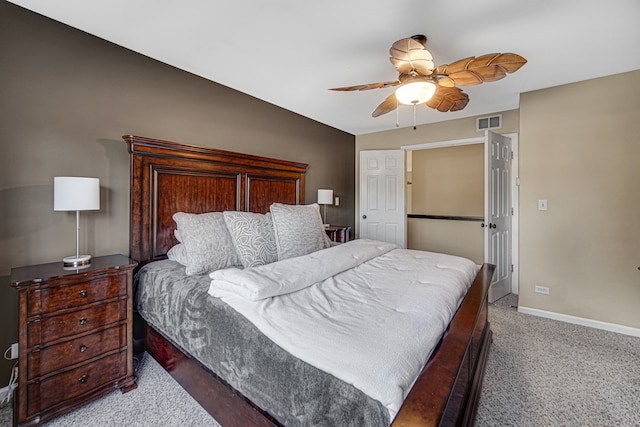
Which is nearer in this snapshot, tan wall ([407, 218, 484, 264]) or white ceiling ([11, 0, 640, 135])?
white ceiling ([11, 0, 640, 135])

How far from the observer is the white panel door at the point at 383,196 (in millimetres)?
4508

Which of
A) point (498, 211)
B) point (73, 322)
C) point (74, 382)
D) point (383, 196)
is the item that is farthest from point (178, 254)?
point (498, 211)

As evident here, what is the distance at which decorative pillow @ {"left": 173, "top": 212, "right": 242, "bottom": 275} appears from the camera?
1.98m

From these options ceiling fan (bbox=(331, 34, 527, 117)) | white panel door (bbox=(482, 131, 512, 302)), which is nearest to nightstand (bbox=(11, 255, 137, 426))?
ceiling fan (bbox=(331, 34, 527, 117))

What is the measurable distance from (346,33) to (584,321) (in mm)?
3592

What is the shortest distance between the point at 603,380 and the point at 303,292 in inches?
90.2

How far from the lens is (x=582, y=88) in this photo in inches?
109

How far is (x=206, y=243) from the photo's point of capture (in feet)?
6.76

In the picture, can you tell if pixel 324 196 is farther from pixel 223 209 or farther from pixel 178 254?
pixel 178 254

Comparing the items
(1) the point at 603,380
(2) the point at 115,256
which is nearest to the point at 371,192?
(1) the point at 603,380

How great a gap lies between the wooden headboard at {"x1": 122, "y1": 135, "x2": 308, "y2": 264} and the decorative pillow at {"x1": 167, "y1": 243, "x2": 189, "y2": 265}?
0.10 metres

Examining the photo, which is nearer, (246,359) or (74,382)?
(246,359)

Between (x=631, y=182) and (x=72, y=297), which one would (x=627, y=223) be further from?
(x=72, y=297)

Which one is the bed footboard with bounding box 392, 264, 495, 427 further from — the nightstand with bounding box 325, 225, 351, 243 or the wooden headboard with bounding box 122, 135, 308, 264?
the wooden headboard with bounding box 122, 135, 308, 264
